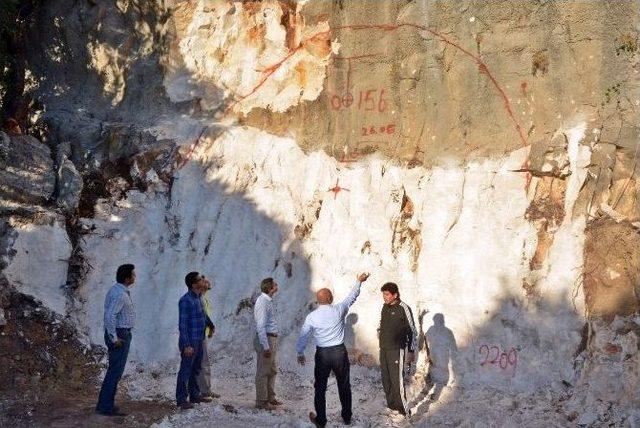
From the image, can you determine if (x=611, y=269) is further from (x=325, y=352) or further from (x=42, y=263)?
(x=42, y=263)

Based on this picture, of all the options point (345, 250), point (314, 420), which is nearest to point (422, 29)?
point (345, 250)

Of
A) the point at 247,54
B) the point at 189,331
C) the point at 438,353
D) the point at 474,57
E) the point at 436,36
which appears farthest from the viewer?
the point at 247,54

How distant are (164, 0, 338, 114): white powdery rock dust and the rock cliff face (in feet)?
0.13

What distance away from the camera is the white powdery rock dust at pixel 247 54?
42.2ft

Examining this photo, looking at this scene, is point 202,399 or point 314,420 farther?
point 202,399

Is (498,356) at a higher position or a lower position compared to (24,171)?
lower

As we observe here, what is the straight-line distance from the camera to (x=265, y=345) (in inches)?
349

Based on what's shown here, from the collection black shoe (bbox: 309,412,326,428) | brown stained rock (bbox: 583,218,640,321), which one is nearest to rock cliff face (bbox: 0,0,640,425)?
brown stained rock (bbox: 583,218,640,321)

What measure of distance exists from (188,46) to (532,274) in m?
7.68

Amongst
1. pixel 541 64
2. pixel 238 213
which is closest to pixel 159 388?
pixel 238 213

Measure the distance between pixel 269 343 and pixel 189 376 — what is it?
0.99 m

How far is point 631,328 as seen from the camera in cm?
872

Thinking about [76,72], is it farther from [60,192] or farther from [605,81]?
[605,81]

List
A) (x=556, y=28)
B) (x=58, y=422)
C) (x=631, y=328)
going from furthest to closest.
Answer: (x=556, y=28)
(x=631, y=328)
(x=58, y=422)
